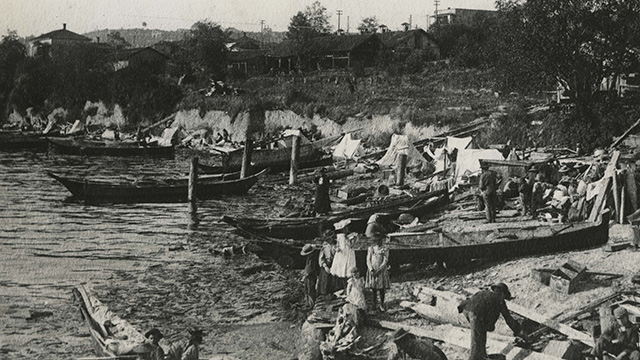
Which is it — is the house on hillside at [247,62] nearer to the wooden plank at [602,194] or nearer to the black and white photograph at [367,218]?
the black and white photograph at [367,218]

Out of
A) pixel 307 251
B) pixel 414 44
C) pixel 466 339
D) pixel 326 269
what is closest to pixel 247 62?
pixel 414 44

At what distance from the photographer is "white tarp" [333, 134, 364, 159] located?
39312 mm

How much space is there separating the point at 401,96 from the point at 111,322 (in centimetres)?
4096

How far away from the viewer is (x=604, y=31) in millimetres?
30469

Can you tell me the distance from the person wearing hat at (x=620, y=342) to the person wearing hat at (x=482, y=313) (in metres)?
1.44

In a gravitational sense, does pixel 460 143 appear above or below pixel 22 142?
above

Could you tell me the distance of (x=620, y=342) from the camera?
8953 millimetres

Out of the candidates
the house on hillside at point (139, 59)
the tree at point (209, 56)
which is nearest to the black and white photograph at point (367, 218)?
the tree at point (209, 56)

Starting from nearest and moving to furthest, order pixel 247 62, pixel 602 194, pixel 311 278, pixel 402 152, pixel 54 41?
pixel 311 278, pixel 602 194, pixel 402 152, pixel 247 62, pixel 54 41

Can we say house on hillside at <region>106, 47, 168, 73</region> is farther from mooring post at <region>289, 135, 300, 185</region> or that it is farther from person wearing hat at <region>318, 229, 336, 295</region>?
person wearing hat at <region>318, 229, 336, 295</region>

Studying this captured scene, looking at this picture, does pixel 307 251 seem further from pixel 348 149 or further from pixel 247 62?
pixel 247 62

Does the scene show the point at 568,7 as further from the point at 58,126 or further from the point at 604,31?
the point at 58,126

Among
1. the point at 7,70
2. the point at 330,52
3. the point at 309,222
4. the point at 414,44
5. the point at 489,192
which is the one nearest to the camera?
the point at 489,192

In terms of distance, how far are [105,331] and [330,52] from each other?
5883cm
